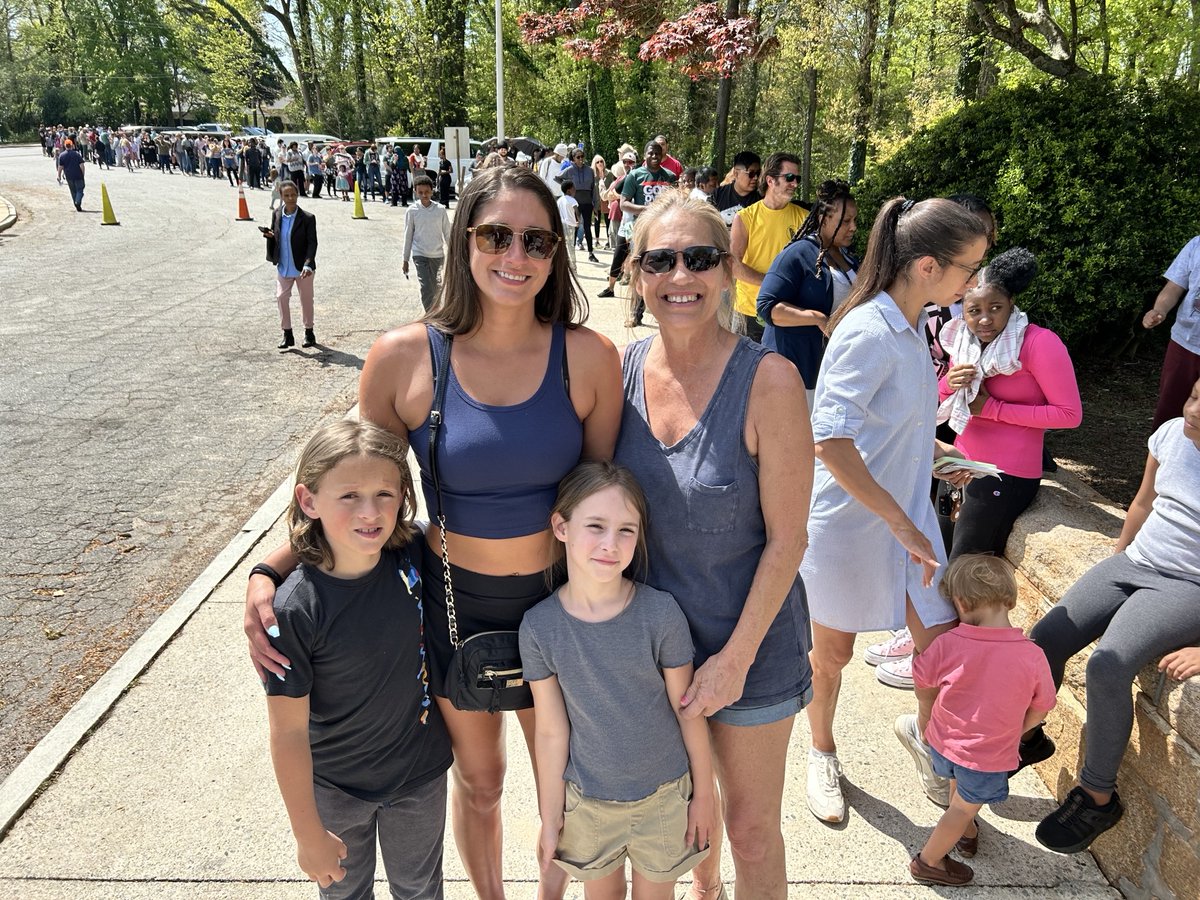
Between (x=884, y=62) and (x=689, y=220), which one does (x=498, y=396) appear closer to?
(x=689, y=220)

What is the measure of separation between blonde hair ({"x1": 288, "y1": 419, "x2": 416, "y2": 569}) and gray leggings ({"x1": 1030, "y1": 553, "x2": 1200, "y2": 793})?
213 cm

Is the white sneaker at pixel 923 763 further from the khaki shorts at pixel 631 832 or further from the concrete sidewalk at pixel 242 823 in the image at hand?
the khaki shorts at pixel 631 832

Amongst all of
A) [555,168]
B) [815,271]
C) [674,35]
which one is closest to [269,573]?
[815,271]

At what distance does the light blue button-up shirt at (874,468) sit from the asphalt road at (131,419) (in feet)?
8.94

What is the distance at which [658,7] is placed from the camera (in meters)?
12.8

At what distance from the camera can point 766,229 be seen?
5.78 m

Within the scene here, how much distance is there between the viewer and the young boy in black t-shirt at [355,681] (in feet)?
6.22

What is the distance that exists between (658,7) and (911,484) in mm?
12399

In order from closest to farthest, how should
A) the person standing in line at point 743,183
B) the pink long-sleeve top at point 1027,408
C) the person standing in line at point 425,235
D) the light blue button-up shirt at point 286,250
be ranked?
the pink long-sleeve top at point 1027,408, the person standing in line at point 743,183, the light blue button-up shirt at point 286,250, the person standing in line at point 425,235

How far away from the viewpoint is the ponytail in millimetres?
2414

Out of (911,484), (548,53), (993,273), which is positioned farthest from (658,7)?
(548,53)

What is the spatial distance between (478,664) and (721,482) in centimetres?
75

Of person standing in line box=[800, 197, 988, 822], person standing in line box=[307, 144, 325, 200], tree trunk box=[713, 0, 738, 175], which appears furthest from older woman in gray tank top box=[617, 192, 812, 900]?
person standing in line box=[307, 144, 325, 200]

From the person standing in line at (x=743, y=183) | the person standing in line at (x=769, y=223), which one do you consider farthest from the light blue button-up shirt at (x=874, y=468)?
the person standing in line at (x=743, y=183)
